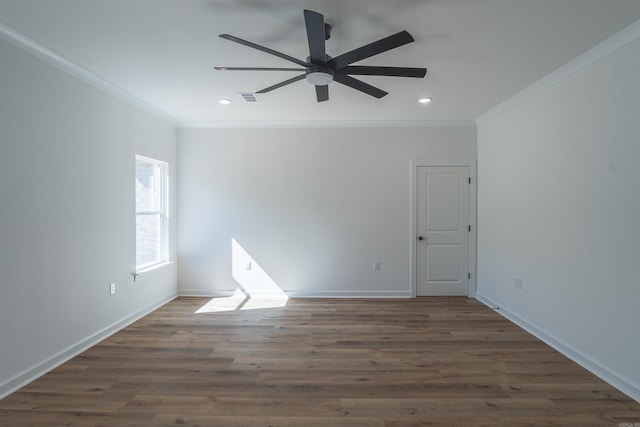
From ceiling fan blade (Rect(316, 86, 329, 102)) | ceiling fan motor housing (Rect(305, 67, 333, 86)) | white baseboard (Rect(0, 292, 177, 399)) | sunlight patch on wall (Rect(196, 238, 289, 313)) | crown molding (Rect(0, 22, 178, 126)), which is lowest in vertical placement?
white baseboard (Rect(0, 292, 177, 399))

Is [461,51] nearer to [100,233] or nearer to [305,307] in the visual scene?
[305,307]

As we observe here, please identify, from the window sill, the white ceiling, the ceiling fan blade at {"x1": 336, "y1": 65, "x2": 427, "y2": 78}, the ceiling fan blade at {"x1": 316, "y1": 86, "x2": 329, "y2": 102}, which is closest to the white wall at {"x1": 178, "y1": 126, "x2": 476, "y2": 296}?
the window sill

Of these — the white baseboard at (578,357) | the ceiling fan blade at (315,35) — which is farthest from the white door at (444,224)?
the ceiling fan blade at (315,35)

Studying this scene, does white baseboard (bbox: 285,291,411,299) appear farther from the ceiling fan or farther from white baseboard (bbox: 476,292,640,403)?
the ceiling fan

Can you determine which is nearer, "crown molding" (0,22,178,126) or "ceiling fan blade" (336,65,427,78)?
"ceiling fan blade" (336,65,427,78)

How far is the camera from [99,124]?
3057 millimetres

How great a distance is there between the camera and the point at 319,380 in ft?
7.89

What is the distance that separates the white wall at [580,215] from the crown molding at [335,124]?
0.80m

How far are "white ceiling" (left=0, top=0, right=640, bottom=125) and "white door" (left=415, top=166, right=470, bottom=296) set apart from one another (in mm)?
1346

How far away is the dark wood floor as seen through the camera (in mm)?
1998

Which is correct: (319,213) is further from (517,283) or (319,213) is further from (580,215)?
(580,215)

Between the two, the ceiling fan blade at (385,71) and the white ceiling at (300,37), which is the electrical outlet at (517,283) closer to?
the white ceiling at (300,37)

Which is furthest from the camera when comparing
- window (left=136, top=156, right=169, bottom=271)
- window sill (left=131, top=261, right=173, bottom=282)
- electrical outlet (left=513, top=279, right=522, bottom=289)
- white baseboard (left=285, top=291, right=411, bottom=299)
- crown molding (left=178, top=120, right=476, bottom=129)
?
white baseboard (left=285, top=291, right=411, bottom=299)

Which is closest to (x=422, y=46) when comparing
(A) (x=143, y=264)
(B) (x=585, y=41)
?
(B) (x=585, y=41)
